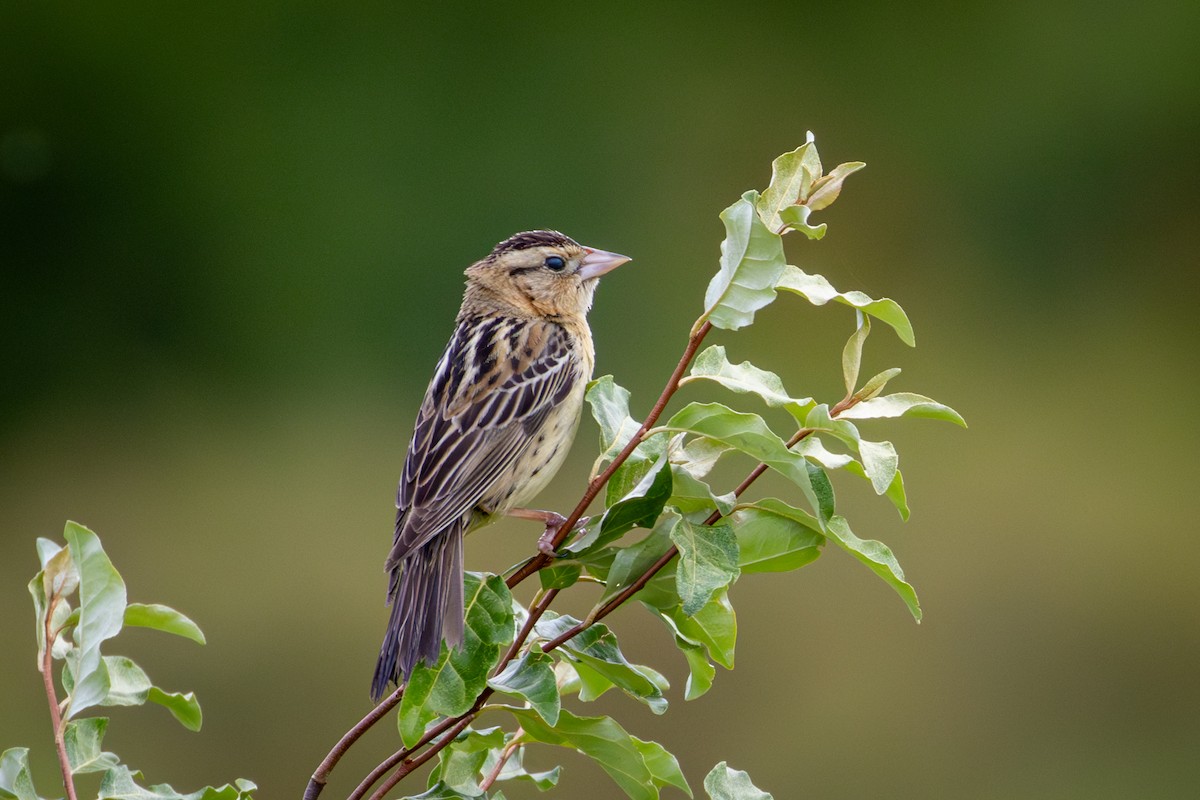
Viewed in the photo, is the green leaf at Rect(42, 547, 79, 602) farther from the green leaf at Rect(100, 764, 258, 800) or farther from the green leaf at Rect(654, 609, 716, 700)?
the green leaf at Rect(654, 609, 716, 700)

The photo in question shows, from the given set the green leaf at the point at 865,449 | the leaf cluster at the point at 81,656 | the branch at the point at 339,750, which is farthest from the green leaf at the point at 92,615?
the green leaf at the point at 865,449

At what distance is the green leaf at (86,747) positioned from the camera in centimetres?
207

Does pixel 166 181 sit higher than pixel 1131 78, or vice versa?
pixel 1131 78

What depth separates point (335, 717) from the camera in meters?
7.38

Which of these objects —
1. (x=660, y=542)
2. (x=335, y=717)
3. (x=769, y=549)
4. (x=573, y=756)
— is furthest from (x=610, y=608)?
(x=335, y=717)

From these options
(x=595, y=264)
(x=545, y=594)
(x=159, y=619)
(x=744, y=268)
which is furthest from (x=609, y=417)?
(x=595, y=264)

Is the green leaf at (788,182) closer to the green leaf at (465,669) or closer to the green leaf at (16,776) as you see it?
the green leaf at (465,669)

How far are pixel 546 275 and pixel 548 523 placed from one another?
1118 millimetres

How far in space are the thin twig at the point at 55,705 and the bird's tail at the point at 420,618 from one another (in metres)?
0.46

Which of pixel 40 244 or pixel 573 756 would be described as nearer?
pixel 573 756

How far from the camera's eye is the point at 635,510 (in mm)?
1975

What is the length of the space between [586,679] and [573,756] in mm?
5007

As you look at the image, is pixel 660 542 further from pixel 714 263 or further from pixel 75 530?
pixel 714 263

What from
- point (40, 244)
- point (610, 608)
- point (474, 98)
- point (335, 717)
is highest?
point (474, 98)
